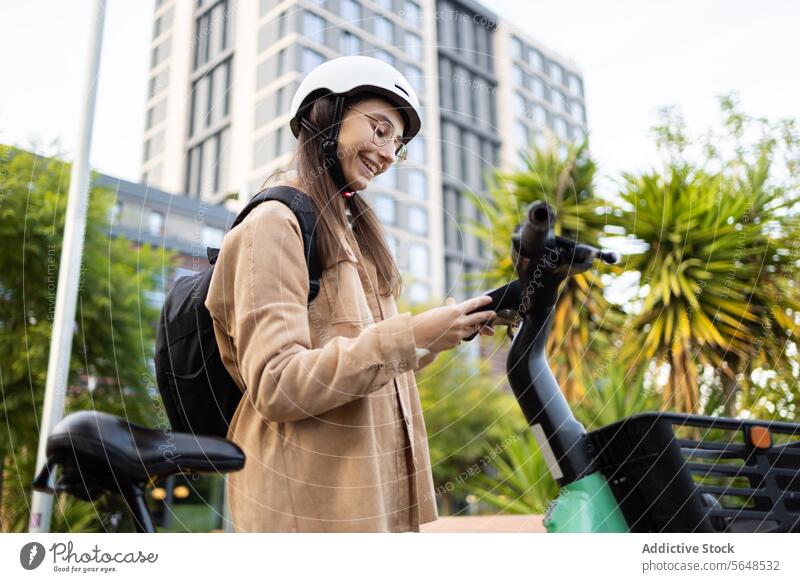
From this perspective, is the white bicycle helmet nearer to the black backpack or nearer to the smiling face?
the smiling face

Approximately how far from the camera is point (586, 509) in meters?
1.07

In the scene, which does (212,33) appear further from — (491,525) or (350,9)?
(491,525)

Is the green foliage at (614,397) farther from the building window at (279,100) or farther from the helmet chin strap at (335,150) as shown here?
the helmet chin strap at (335,150)

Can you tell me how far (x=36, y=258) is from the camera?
7.47 feet

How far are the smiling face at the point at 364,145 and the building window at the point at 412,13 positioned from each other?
32.7 inches

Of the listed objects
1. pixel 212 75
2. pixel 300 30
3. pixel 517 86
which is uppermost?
pixel 300 30

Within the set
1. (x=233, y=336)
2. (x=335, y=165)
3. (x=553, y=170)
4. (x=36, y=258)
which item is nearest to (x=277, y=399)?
(x=233, y=336)

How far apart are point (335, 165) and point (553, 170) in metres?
2.41

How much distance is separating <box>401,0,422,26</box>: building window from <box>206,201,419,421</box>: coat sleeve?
1100 millimetres

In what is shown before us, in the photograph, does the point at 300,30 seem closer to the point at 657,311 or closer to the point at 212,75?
the point at 212,75

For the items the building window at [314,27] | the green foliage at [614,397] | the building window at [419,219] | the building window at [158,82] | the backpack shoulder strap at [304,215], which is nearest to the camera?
the backpack shoulder strap at [304,215]

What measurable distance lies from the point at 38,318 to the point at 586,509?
2253 mm

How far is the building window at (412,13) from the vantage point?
1.84 meters

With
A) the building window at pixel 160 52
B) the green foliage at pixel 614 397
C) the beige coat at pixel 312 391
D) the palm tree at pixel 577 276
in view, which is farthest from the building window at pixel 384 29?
the green foliage at pixel 614 397
